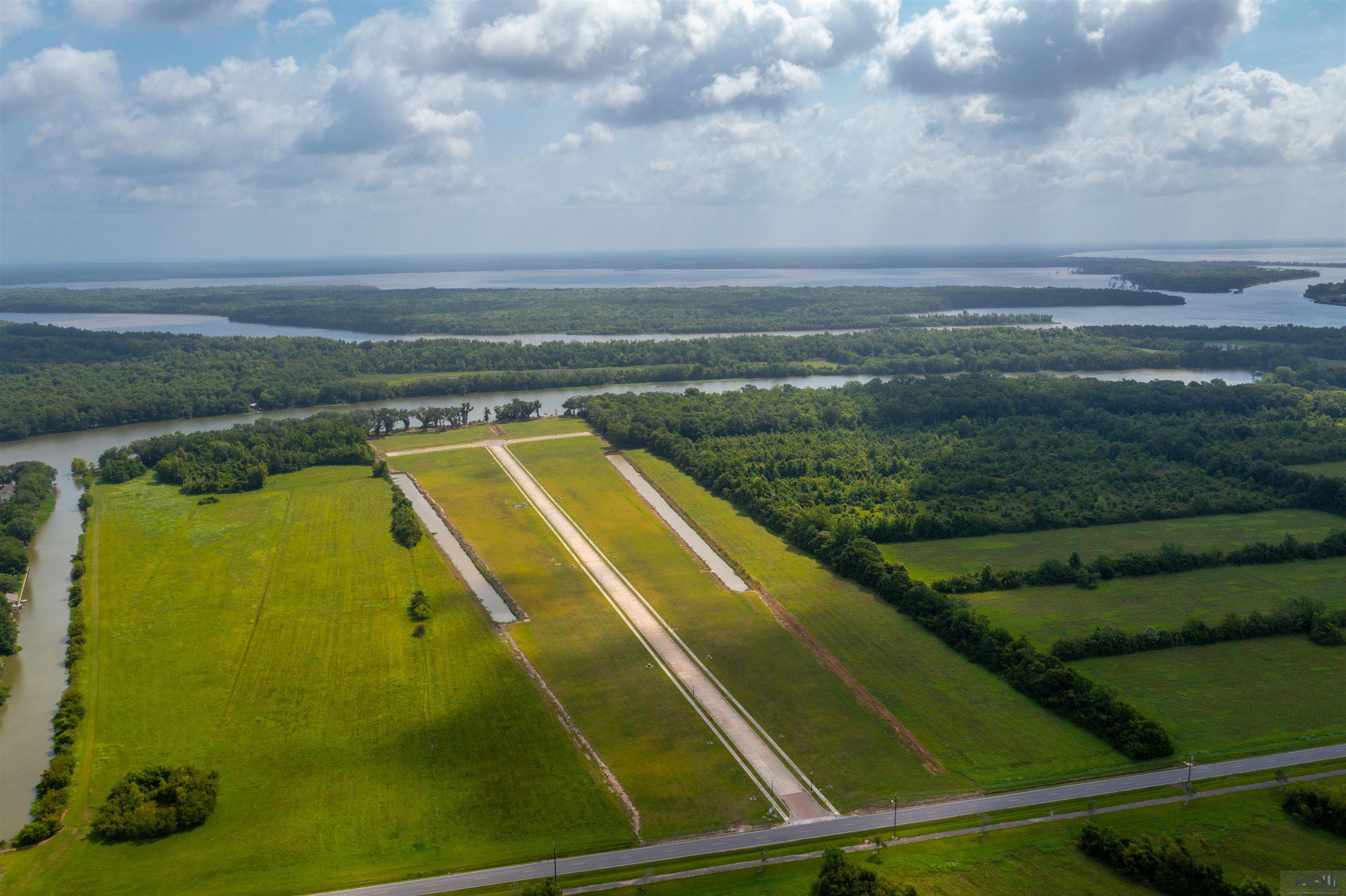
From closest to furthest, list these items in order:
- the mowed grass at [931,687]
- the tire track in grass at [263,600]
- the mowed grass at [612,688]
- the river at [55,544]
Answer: the mowed grass at [612,688] < the mowed grass at [931,687] < the river at [55,544] < the tire track in grass at [263,600]

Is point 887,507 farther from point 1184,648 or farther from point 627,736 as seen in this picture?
point 627,736

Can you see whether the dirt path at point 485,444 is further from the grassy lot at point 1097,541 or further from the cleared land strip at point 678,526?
the grassy lot at point 1097,541

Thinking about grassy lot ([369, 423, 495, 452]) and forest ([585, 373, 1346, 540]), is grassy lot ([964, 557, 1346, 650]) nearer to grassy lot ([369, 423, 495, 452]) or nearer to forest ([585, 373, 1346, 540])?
forest ([585, 373, 1346, 540])

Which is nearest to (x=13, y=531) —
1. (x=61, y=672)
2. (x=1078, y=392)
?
(x=61, y=672)

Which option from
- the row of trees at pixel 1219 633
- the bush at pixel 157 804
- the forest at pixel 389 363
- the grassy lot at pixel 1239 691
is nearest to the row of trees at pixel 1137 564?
the row of trees at pixel 1219 633

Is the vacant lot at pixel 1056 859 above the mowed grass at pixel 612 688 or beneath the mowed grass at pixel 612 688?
beneath

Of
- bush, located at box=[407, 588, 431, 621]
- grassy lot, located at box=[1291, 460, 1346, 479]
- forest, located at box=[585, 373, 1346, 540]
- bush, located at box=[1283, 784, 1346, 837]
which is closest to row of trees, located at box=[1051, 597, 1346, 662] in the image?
bush, located at box=[1283, 784, 1346, 837]
